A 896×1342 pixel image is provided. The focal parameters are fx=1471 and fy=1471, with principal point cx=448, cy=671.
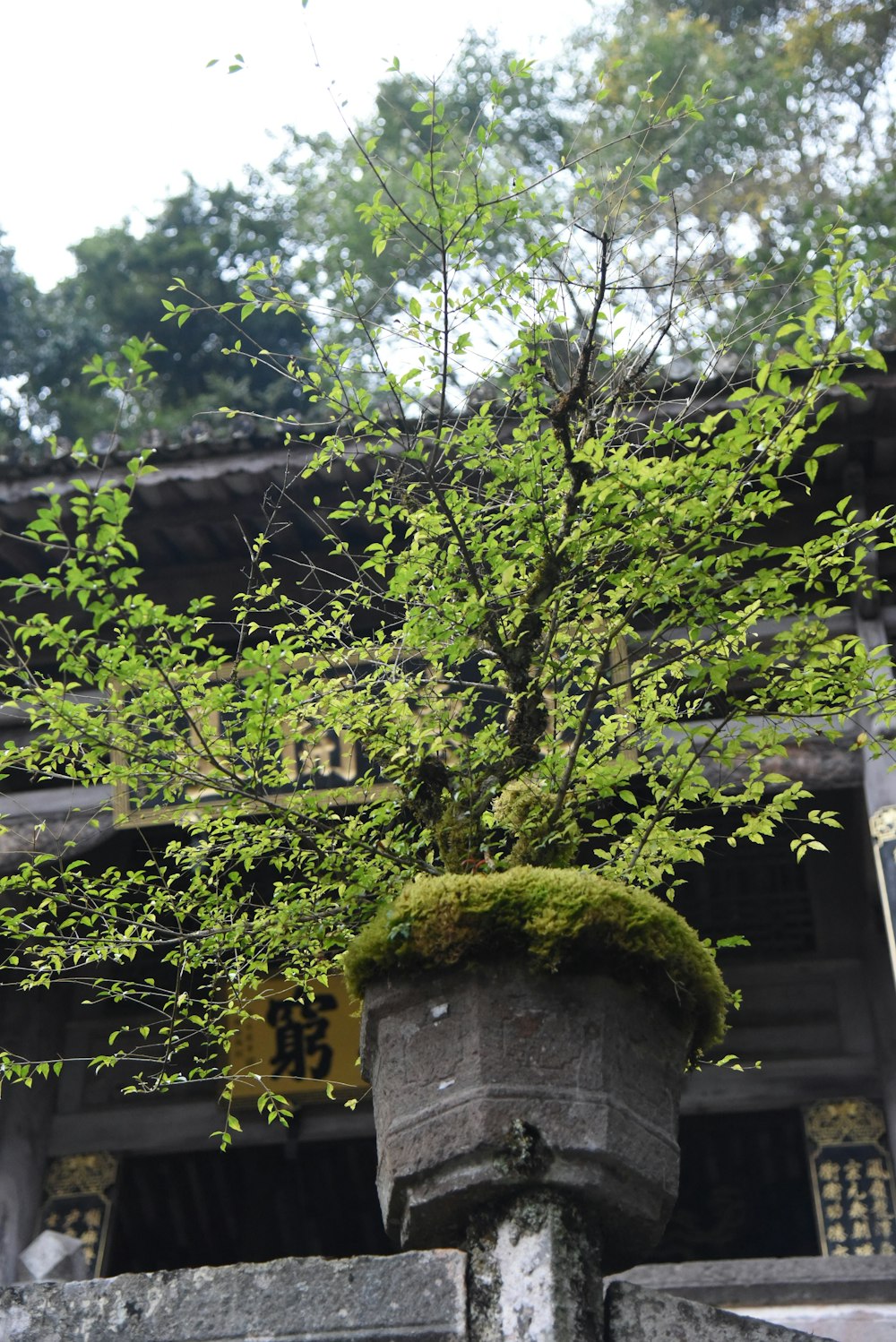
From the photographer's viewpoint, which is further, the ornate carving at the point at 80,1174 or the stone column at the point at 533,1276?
the ornate carving at the point at 80,1174

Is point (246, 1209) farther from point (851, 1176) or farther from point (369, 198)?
point (369, 198)

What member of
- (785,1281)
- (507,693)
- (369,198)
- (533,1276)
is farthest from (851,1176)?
(369,198)

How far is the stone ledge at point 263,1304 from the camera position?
330 cm

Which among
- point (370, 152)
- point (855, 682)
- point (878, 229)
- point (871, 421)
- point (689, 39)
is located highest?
point (689, 39)

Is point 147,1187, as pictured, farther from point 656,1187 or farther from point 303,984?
point 656,1187

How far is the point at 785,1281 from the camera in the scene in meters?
6.90

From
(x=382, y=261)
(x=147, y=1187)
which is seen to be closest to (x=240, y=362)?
(x=382, y=261)

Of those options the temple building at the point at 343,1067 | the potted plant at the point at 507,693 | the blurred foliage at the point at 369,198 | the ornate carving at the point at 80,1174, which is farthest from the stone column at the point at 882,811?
the blurred foliage at the point at 369,198

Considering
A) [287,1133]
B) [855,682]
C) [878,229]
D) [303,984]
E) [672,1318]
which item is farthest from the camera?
[878,229]

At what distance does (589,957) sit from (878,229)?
17.9m

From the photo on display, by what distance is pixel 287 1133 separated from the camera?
30.9 feet

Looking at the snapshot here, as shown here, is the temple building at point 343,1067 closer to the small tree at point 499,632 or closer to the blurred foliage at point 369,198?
the small tree at point 499,632

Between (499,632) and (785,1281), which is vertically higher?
(499,632)

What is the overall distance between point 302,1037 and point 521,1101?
6.38 metres
